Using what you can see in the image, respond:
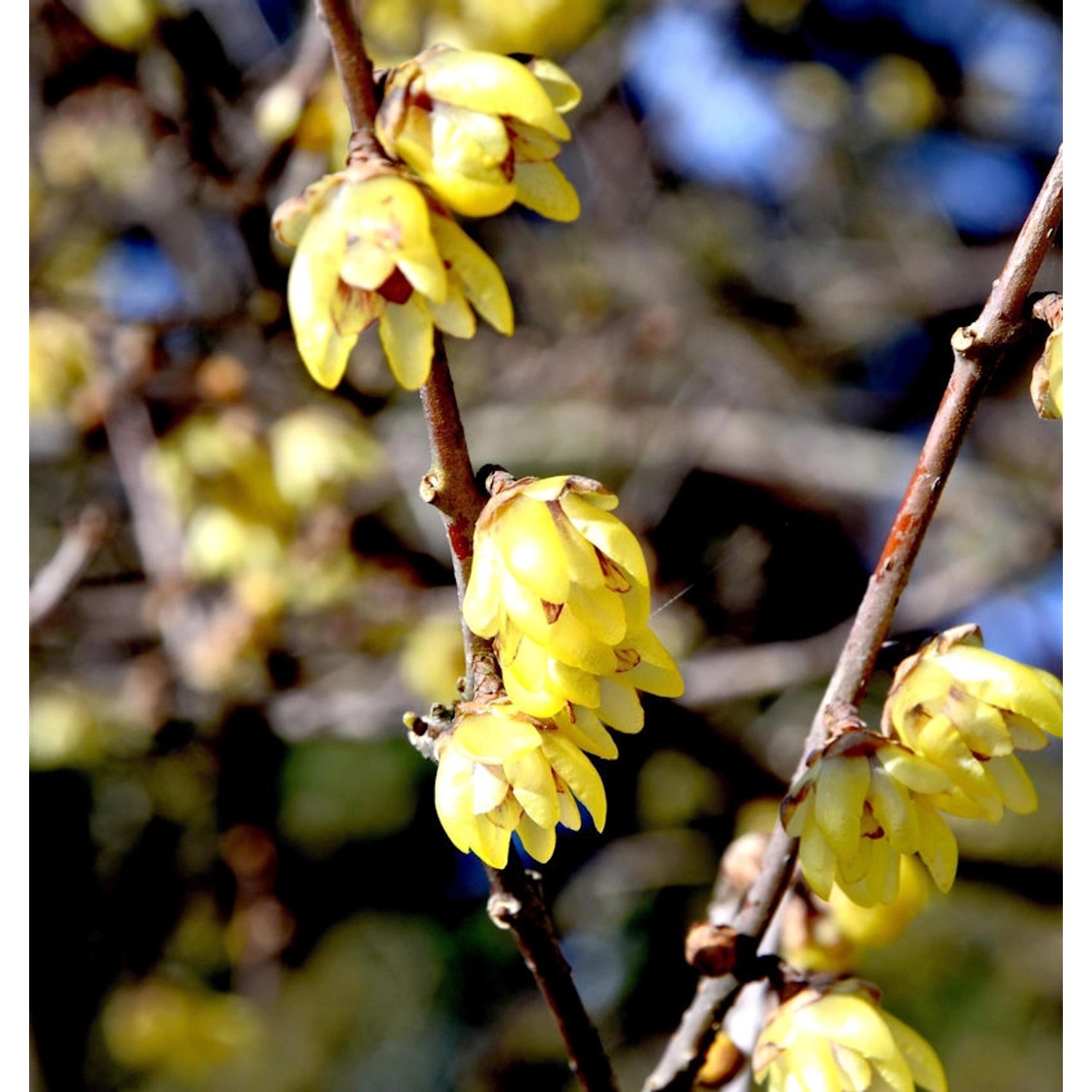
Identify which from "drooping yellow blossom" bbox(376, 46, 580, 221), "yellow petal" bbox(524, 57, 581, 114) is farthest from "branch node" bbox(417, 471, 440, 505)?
"yellow petal" bbox(524, 57, 581, 114)

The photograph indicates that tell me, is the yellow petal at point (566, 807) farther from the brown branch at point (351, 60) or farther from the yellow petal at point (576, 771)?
the brown branch at point (351, 60)

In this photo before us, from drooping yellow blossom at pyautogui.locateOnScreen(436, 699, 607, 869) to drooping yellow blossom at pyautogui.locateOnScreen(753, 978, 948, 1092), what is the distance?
37 cm

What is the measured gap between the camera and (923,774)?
3.41 feet

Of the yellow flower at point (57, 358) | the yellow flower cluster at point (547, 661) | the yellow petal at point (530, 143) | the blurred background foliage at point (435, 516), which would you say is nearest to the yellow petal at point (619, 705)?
the yellow flower cluster at point (547, 661)

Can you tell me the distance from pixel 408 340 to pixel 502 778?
14.1 inches

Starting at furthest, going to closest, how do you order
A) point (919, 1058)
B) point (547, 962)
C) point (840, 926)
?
point (840, 926) < point (919, 1058) < point (547, 962)

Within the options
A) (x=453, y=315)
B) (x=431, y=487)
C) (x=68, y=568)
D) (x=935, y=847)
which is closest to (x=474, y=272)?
(x=453, y=315)

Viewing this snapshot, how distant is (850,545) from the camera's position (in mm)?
4293

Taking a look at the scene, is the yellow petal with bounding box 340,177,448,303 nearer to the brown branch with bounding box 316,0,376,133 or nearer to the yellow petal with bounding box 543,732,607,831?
the brown branch with bounding box 316,0,376,133

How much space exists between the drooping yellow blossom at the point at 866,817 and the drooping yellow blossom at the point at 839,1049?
6.5 inches

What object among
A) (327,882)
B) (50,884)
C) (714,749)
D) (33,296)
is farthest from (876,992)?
(327,882)

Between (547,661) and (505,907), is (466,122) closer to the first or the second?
(547,661)
